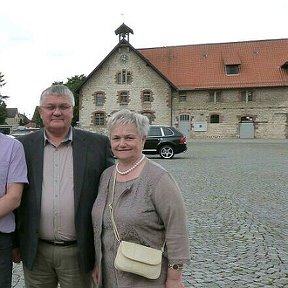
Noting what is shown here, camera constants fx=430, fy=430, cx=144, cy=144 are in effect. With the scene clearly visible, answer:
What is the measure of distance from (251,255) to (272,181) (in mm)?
7402

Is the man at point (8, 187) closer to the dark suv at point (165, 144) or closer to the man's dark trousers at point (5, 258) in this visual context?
the man's dark trousers at point (5, 258)

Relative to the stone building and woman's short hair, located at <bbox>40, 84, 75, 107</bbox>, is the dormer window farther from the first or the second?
woman's short hair, located at <bbox>40, 84, 75, 107</bbox>

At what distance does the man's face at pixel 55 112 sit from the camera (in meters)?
2.90

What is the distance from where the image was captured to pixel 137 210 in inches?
101

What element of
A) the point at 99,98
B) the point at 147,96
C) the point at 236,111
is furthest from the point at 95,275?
the point at 99,98

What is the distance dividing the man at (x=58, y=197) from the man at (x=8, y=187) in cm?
12

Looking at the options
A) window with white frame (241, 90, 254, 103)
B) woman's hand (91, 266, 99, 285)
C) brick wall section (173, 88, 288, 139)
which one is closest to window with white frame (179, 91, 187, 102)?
brick wall section (173, 88, 288, 139)

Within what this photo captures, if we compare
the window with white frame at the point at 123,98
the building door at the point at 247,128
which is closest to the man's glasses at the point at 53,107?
the building door at the point at 247,128

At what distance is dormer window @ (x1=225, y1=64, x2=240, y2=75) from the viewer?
154 ft

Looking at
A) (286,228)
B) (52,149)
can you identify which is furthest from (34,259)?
(286,228)

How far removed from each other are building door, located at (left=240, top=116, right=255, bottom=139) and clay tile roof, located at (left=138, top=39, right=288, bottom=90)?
357 centimetres

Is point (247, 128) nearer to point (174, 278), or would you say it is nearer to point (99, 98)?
point (99, 98)

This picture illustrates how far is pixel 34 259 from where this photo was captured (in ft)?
9.54

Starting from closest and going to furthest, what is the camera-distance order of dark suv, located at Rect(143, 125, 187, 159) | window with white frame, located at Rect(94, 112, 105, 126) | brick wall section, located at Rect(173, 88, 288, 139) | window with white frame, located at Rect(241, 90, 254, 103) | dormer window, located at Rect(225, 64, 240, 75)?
dark suv, located at Rect(143, 125, 187, 159) → brick wall section, located at Rect(173, 88, 288, 139) → window with white frame, located at Rect(241, 90, 254, 103) → dormer window, located at Rect(225, 64, 240, 75) → window with white frame, located at Rect(94, 112, 105, 126)
